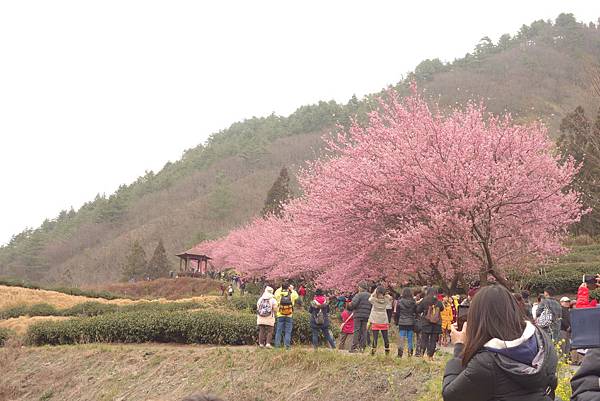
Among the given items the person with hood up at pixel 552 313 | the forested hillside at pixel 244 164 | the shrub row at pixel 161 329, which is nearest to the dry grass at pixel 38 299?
the shrub row at pixel 161 329

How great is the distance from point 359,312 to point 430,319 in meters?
1.63

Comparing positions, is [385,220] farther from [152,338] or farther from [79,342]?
[79,342]

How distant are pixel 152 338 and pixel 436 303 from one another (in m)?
9.04

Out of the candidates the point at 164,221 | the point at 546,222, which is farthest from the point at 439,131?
the point at 164,221

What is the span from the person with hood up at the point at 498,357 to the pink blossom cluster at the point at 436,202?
1155cm

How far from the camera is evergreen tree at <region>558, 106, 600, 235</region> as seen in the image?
3241 cm

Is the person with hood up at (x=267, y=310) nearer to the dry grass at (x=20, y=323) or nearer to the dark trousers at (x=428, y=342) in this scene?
the dark trousers at (x=428, y=342)

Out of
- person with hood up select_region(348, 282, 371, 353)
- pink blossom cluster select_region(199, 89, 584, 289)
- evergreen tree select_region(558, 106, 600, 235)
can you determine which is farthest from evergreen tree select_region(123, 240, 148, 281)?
person with hood up select_region(348, 282, 371, 353)

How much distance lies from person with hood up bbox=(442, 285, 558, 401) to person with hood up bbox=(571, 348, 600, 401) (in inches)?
15.9

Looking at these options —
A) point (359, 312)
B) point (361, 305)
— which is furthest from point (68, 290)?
point (361, 305)

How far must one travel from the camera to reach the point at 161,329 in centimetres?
1731

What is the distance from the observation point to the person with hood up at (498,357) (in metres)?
3.36

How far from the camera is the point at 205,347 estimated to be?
1598 centimetres

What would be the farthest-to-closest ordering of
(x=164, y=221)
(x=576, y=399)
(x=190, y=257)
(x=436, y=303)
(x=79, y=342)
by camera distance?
(x=164, y=221)
(x=190, y=257)
(x=79, y=342)
(x=436, y=303)
(x=576, y=399)
